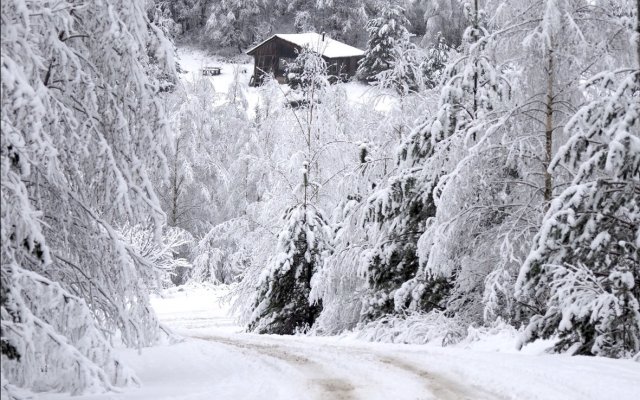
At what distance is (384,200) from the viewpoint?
49.6 ft

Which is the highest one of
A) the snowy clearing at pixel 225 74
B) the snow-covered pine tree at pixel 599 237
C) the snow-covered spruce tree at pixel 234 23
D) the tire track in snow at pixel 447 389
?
the snow-covered spruce tree at pixel 234 23

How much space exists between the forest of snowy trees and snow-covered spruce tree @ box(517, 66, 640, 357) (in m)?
0.03

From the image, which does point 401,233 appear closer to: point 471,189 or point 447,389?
point 471,189

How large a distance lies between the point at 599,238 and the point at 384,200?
5.98 metres

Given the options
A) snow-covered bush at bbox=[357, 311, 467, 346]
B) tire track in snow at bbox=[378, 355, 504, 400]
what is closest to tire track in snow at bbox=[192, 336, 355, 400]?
tire track in snow at bbox=[378, 355, 504, 400]

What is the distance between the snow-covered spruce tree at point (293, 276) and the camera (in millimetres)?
18797

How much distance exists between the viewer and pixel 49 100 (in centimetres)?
709

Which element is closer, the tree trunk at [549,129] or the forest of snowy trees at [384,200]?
the forest of snowy trees at [384,200]

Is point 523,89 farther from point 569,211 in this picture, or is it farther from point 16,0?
point 16,0

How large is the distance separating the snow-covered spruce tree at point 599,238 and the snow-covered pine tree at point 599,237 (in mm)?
13

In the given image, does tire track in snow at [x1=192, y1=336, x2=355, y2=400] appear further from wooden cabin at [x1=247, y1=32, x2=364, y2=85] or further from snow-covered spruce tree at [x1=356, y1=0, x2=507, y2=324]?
wooden cabin at [x1=247, y1=32, x2=364, y2=85]

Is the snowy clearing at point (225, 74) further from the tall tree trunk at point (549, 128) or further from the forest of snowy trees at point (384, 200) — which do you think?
the tall tree trunk at point (549, 128)

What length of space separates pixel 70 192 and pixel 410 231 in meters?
9.02

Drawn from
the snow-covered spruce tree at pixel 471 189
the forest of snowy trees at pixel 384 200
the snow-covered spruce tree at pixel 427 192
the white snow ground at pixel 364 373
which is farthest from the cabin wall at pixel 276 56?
the white snow ground at pixel 364 373
